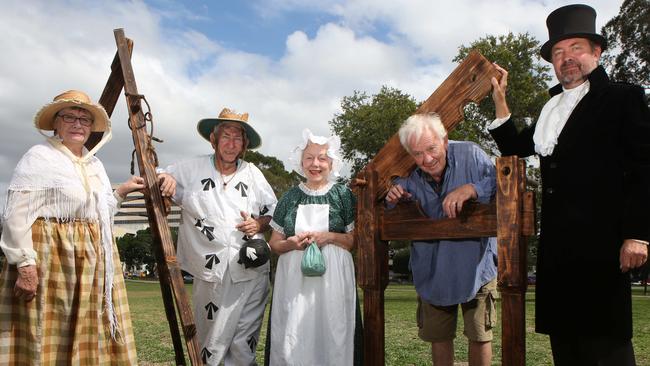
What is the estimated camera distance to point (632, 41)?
750 inches

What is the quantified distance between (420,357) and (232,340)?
133 inches

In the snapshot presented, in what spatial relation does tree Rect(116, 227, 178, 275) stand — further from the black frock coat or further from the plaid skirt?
the black frock coat

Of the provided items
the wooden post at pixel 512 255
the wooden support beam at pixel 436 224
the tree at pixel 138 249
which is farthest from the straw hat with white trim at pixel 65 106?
the tree at pixel 138 249

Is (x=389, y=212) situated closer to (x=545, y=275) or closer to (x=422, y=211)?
(x=422, y=211)

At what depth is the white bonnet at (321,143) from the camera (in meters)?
4.55

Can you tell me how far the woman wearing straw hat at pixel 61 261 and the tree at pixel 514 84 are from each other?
55.7ft

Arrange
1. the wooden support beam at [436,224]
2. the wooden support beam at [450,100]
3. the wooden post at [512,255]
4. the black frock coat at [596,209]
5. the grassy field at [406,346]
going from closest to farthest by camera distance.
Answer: the black frock coat at [596,209], the wooden post at [512,255], the wooden support beam at [436,224], the wooden support beam at [450,100], the grassy field at [406,346]

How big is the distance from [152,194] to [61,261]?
0.82 m

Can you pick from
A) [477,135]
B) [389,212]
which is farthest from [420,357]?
[477,135]

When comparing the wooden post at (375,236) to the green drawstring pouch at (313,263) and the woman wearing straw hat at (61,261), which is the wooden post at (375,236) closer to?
the green drawstring pouch at (313,263)

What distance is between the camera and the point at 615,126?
326 centimetres

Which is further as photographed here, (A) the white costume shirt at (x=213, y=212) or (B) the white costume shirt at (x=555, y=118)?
(A) the white costume shirt at (x=213, y=212)

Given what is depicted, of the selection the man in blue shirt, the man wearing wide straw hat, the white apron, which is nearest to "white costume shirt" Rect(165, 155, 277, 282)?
the man wearing wide straw hat

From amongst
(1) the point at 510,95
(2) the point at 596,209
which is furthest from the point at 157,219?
(1) the point at 510,95
